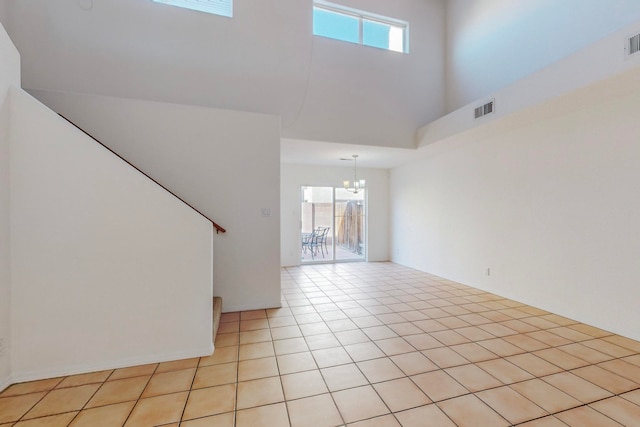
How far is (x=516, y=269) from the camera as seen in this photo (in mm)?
4000

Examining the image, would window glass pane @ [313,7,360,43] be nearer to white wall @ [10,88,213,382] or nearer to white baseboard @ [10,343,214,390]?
white wall @ [10,88,213,382]

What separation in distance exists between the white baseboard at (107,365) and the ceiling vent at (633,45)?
450cm

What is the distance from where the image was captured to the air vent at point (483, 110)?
365 cm

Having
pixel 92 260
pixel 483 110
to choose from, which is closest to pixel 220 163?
pixel 92 260

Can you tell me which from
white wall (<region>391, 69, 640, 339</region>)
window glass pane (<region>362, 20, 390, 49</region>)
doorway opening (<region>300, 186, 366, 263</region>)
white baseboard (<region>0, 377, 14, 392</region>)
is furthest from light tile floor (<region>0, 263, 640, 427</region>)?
window glass pane (<region>362, 20, 390, 49</region>)

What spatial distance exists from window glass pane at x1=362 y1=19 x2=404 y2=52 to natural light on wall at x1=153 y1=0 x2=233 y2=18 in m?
2.34

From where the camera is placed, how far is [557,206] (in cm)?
346

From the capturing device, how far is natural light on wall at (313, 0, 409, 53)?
4.74 metres

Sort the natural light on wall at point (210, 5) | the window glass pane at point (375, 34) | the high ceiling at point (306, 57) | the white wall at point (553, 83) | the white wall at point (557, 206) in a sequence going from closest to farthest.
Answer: the white wall at point (553, 83) → the white wall at point (557, 206) → the high ceiling at point (306, 57) → the natural light on wall at point (210, 5) → the window glass pane at point (375, 34)

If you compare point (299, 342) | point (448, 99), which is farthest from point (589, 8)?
point (299, 342)

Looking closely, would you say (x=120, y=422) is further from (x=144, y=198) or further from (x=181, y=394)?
(x=144, y=198)

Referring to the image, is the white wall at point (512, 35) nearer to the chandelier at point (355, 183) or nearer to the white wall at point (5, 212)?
the chandelier at point (355, 183)

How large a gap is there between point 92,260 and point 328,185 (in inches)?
213

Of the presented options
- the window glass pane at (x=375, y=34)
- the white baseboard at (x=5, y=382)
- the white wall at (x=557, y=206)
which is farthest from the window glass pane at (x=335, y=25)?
the white baseboard at (x=5, y=382)
